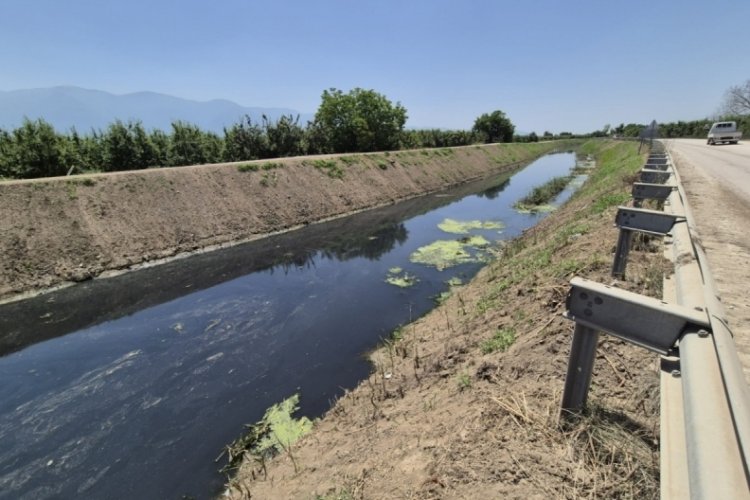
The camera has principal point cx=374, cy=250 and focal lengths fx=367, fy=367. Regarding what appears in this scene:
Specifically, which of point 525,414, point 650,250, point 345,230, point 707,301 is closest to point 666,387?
point 707,301

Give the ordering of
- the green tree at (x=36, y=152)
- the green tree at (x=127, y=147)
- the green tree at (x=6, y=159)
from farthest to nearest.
Answer: the green tree at (x=127, y=147) < the green tree at (x=36, y=152) < the green tree at (x=6, y=159)

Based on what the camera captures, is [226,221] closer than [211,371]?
No

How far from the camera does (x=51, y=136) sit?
18172 millimetres

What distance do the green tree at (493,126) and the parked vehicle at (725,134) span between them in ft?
132

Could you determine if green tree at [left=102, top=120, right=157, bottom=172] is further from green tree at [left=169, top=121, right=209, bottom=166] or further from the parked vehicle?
the parked vehicle

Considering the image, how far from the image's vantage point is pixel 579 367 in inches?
111

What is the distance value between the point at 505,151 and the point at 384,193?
36.4m

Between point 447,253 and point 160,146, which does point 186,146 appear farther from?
point 447,253

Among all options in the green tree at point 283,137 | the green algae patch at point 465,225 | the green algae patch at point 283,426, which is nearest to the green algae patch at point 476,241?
the green algae patch at point 465,225

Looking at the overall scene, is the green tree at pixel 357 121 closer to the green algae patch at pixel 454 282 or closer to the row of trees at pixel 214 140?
the row of trees at pixel 214 140

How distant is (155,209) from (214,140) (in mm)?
11698

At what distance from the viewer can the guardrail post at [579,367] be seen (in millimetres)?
2686

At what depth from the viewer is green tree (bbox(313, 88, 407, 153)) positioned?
38875mm

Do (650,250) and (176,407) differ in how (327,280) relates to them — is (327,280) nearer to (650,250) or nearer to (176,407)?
(176,407)
